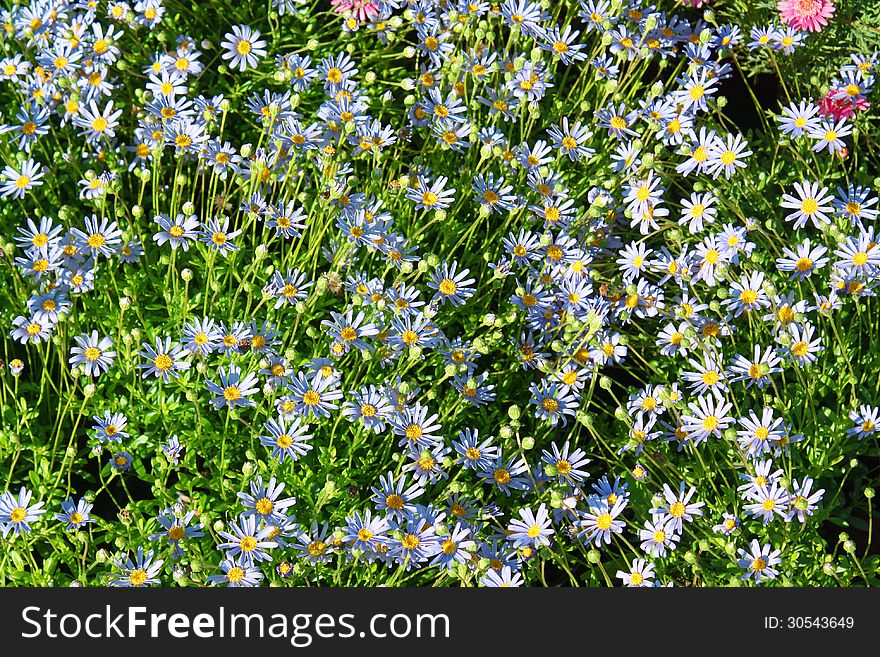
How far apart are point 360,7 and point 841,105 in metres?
1.85

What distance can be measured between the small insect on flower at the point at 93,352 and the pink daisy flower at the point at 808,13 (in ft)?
9.16

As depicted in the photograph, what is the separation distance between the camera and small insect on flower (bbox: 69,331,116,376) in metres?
2.78

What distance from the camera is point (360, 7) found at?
12.1 feet

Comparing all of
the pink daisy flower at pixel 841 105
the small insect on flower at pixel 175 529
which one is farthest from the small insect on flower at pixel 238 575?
the pink daisy flower at pixel 841 105

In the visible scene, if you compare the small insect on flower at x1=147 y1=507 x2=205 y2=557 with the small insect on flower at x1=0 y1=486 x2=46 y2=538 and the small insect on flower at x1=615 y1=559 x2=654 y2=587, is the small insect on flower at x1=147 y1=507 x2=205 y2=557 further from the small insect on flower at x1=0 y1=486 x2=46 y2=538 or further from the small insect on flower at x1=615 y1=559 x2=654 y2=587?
the small insect on flower at x1=615 y1=559 x2=654 y2=587

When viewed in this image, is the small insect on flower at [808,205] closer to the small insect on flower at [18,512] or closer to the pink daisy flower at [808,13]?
the pink daisy flower at [808,13]

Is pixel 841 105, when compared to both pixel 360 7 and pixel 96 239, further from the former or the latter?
pixel 96 239

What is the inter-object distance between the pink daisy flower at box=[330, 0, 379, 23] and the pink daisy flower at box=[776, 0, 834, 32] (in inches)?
62.8

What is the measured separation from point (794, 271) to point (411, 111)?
1430 millimetres

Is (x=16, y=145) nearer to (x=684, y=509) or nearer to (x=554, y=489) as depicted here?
(x=554, y=489)

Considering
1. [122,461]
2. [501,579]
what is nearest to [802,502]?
[501,579]

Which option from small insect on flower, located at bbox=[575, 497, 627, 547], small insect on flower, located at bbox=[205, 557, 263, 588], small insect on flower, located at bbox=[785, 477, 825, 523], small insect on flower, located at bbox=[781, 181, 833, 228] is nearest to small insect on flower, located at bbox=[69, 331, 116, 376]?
small insect on flower, located at bbox=[205, 557, 263, 588]

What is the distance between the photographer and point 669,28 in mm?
3729

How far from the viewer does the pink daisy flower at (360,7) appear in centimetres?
362
